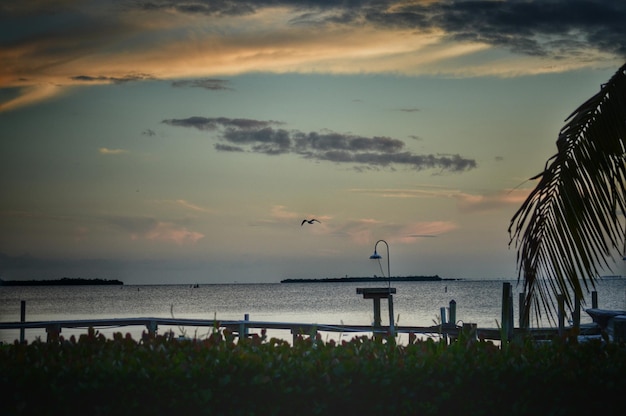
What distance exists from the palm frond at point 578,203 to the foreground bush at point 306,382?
2.71ft

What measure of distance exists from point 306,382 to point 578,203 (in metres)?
3.15

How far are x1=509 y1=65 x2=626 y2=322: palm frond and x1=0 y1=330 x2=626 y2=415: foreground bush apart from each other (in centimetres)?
83

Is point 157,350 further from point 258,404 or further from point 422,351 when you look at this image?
point 422,351

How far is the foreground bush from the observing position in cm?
734

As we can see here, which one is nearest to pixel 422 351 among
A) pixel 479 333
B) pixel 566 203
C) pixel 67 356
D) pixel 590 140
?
pixel 566 203

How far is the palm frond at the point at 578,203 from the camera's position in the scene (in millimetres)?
7410

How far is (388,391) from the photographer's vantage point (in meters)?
7.61

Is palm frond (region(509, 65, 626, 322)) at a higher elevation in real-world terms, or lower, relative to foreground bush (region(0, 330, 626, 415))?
higher

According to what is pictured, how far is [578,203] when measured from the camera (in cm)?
746

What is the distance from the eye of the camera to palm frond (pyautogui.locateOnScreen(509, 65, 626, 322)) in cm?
741

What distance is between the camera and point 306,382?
7.55 metres

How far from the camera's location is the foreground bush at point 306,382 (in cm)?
734

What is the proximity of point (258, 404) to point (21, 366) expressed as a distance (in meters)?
2.37

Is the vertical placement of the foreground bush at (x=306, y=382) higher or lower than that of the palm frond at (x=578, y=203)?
lower
